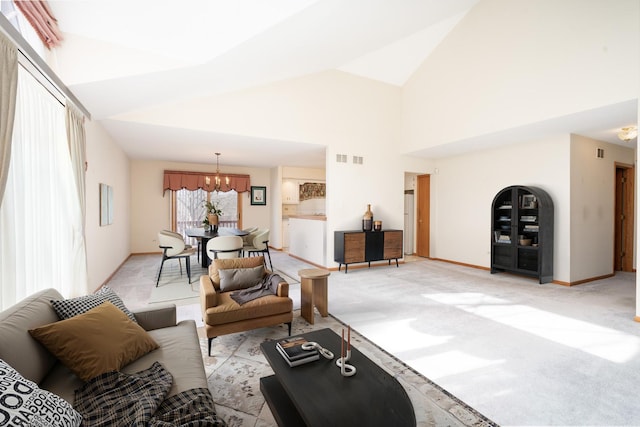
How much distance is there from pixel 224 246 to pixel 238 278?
6.40 feet

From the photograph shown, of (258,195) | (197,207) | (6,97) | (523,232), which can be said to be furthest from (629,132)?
(197,207)

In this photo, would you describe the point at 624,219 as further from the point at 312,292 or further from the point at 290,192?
the point at 290,192

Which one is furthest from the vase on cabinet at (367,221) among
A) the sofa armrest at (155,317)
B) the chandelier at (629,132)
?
the sofa armrest at (155,317)

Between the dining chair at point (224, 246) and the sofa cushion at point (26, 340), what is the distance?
10.1ft

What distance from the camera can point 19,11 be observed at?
89.1 inches

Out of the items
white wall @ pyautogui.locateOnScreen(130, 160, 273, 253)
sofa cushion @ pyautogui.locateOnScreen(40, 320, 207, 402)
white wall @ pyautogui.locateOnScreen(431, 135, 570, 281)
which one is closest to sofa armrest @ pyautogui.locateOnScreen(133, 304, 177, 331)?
sofa cushion @ pyautogui.locateOnScreen(40, 320, 207, 402)

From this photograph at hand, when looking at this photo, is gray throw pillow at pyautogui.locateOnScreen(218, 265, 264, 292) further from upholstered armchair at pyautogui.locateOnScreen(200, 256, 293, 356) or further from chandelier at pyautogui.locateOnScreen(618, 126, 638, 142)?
chandelier at pyautogui.locateOnScreen(618, 126, 638, 142)

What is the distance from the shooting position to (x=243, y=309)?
2.62m

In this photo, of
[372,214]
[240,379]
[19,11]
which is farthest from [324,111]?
[240,379]

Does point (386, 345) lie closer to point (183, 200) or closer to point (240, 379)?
point (240, 379)

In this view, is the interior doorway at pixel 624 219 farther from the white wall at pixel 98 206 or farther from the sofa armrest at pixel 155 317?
the white wall at pixel 98 206

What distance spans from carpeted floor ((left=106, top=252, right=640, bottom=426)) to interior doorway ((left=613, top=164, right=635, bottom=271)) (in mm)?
888

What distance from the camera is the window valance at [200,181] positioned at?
314 inches

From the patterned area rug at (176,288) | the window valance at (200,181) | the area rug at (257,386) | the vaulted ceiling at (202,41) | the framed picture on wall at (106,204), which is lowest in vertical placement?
the area rug at (257,386)
